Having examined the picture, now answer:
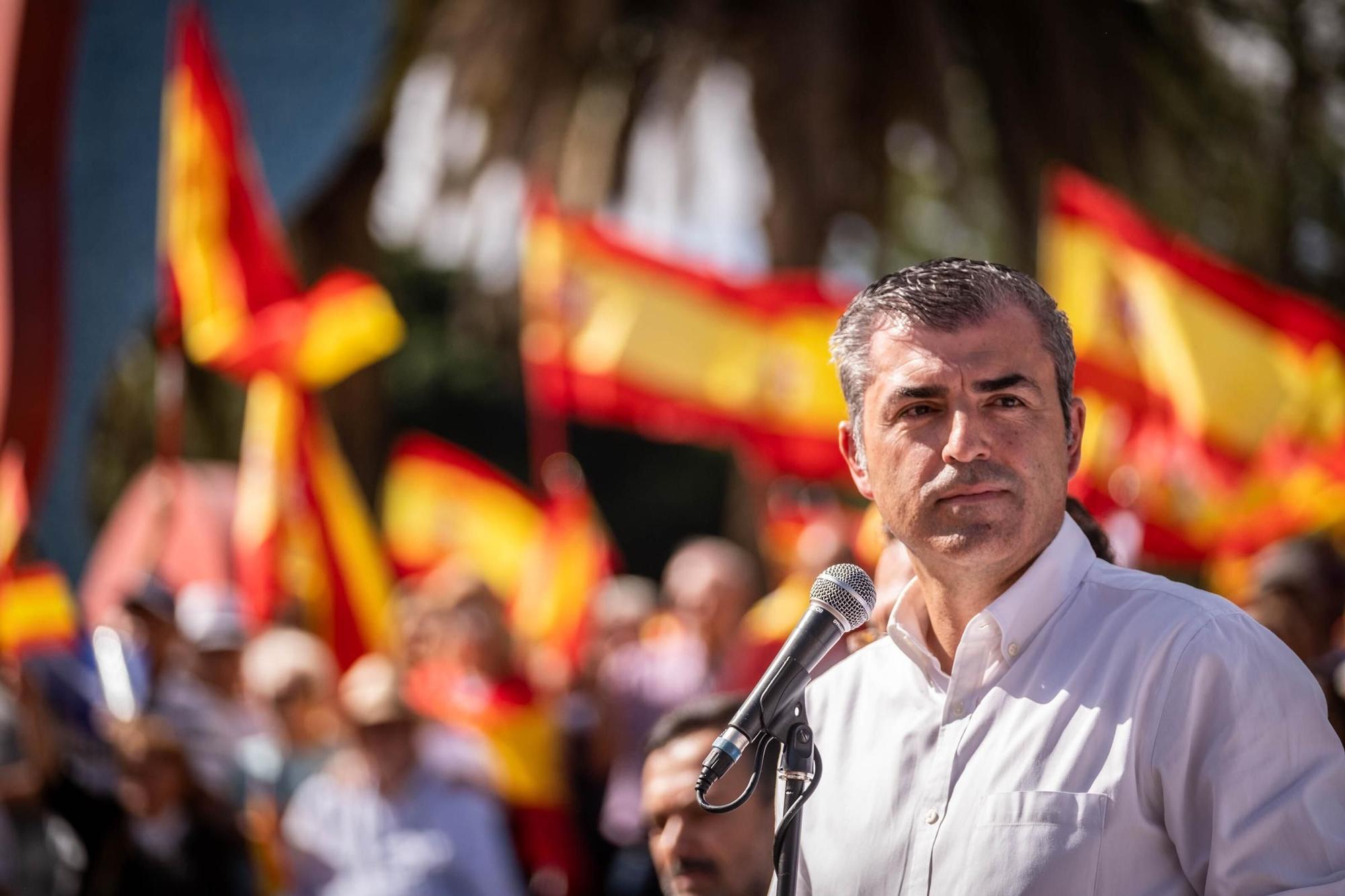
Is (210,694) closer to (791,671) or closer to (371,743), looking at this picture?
(371,743)

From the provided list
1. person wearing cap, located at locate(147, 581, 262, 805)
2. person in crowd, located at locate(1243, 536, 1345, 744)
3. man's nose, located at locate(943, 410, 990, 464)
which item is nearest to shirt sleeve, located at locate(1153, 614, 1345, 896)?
man's nose, located at locate(943, 410, 990, 464)

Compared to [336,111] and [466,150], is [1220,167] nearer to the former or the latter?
[466,150]

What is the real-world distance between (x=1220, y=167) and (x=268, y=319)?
8.42 meters

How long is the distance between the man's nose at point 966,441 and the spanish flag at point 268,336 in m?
5.91

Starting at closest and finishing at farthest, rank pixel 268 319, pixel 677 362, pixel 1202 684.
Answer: pixel 1202 684, pixel 268 319, pixel 677 362

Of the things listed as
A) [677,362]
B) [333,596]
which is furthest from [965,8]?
[333,596]

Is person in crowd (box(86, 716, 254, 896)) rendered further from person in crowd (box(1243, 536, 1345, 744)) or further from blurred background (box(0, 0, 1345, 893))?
person in crowd (box(1243, 536, 1345, 744))

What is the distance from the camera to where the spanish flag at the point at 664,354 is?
837cm

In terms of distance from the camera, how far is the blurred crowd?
18.2 feet

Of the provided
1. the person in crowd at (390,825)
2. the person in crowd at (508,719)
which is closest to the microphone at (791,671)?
the person in crowd at (390,825)

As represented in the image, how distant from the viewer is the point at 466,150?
12.8 meters

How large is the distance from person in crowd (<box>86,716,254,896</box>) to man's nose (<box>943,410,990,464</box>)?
14.3 feet

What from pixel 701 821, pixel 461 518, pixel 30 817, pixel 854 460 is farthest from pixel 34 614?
pixel 854 460

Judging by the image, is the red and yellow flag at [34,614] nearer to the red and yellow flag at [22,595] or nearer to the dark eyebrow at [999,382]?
the red and yellow flag at [22,595]
